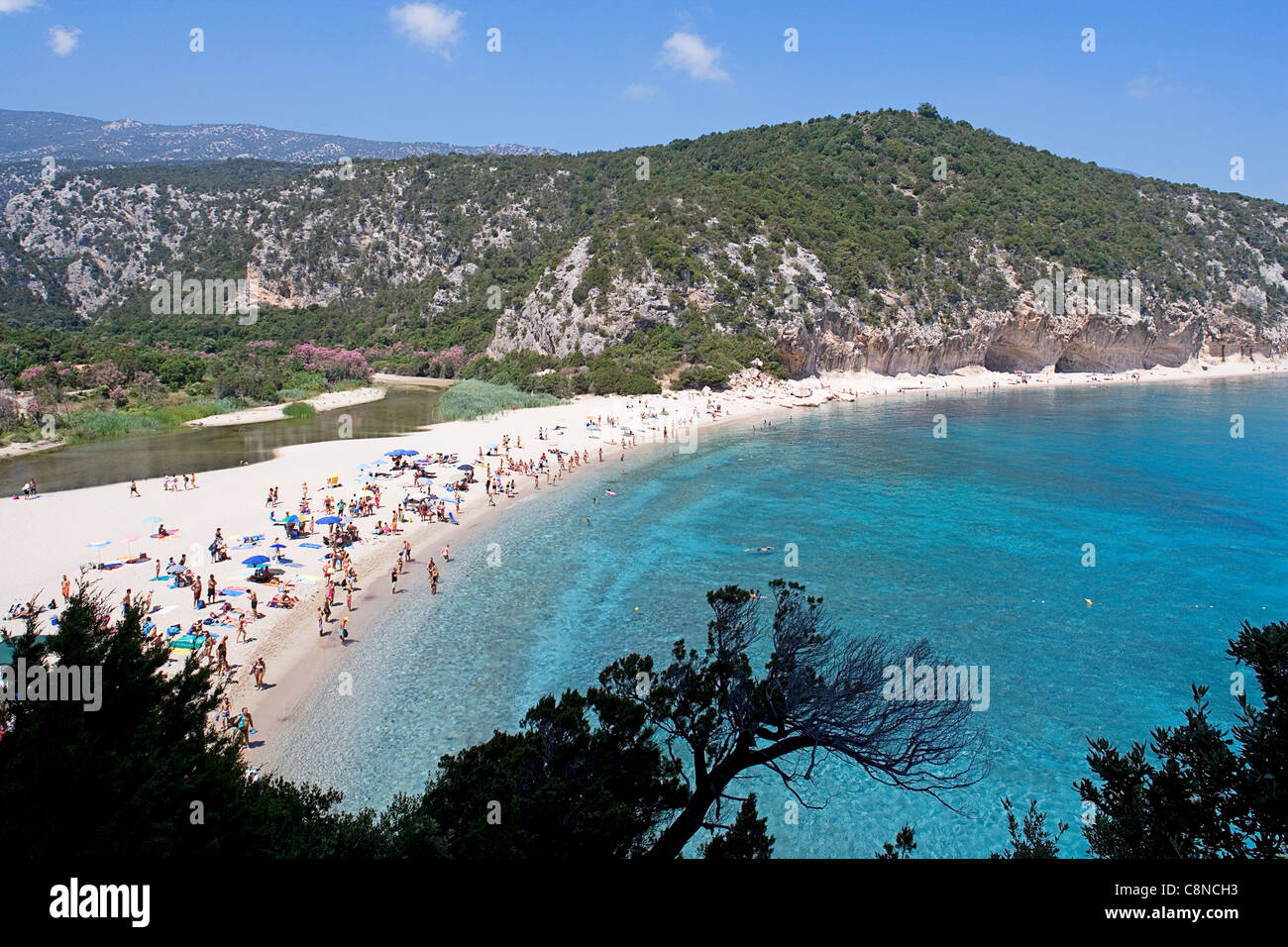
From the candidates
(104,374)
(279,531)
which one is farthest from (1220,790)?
(104,374)

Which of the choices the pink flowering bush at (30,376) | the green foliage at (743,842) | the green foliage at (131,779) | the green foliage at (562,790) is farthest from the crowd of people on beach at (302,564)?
the pink flowering bush at (30,376)

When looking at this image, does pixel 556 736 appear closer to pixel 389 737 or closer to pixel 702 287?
pixel 389 737

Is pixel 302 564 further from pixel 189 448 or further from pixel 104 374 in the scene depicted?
pixel 104 374

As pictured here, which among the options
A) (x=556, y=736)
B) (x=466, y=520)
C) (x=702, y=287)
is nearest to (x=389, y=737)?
(x=556, y=736)

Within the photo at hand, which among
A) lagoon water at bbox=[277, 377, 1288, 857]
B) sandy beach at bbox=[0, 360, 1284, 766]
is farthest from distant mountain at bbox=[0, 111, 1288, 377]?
lagoon water at bbox=[277, 377, 1288, 857]
